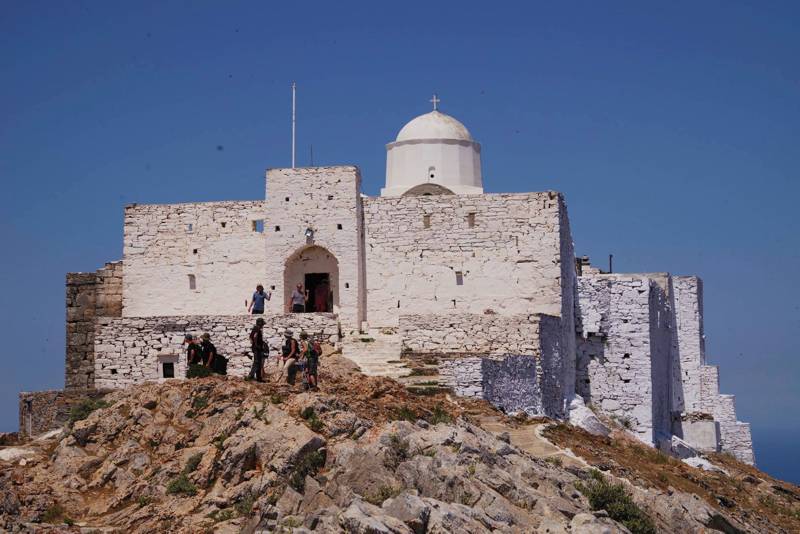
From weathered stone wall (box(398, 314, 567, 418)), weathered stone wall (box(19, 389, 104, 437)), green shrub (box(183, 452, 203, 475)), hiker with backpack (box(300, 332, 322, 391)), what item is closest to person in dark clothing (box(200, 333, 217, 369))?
hiker with backpack (box(300, 332, 322, 391))

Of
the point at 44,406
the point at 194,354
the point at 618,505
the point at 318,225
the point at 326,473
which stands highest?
the point at 318,225

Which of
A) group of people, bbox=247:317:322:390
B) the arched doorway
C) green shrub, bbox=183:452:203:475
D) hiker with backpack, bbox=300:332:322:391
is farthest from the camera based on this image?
the arched doorway

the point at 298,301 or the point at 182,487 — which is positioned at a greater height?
the point at 298,301

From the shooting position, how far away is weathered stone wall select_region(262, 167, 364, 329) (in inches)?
1507

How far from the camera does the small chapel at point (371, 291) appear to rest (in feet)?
118

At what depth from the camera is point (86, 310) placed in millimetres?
38938

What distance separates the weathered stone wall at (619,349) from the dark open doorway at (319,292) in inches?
278

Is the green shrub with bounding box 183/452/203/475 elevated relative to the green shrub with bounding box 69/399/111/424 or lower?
lower

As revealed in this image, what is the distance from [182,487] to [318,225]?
13.2 meters

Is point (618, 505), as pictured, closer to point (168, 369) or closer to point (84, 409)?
point (84, 409)

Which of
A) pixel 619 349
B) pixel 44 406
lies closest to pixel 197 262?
pixel 44 406

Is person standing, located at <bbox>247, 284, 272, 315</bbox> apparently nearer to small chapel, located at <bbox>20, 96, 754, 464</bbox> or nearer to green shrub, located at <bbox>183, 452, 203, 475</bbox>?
small chapel, located at <bbox>20, 96, 754, 464</bbox>

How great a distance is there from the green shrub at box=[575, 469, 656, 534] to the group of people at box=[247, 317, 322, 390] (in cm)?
627

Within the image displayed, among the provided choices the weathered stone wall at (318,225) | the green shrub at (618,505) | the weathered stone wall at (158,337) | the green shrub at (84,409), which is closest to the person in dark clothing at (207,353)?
the green shrub at (84,409)
